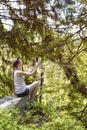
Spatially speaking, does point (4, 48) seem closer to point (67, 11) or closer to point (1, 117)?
point (67, 11)

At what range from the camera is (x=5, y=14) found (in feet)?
28.8

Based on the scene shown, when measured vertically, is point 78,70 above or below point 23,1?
below

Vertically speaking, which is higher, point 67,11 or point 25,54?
point 67,11

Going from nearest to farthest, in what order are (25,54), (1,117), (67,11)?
(1,117) < (67,11) < (25,54)

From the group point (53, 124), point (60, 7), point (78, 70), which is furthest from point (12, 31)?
point (53, 124)

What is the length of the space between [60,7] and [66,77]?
1.93 metres

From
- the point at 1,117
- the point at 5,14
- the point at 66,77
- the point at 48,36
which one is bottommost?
the point at 66,77

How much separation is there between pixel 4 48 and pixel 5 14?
99cm

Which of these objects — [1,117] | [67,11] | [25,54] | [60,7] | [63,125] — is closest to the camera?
[1,117]

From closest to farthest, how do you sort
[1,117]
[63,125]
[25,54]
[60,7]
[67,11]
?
[1,117]
[63,125]
[67,11]
[60,7]
[25,54]

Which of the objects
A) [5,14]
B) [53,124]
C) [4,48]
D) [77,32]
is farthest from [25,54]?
[53,124]

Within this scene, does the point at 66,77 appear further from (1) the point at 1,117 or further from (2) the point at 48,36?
(1) the point at 1,117

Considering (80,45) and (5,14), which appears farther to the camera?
(5,14)

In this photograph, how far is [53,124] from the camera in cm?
415
